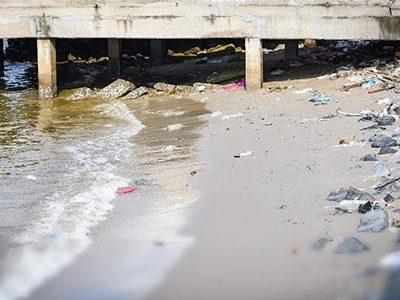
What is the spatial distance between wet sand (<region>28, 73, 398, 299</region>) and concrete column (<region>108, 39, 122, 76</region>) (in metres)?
8.02

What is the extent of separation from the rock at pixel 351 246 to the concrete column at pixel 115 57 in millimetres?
13706

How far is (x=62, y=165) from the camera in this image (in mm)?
8992

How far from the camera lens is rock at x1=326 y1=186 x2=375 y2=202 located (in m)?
5.83

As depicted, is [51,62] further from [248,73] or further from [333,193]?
[333,193]

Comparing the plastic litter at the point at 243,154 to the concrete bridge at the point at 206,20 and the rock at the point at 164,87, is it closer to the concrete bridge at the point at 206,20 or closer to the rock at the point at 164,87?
the concrete bridge at the point at 206,20

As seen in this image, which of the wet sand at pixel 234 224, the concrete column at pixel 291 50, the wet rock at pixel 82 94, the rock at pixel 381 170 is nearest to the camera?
the wet sand at pixel 234 224

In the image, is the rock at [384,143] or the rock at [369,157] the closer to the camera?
Result: the rock at [369,157]

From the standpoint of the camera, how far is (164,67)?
61.0ft

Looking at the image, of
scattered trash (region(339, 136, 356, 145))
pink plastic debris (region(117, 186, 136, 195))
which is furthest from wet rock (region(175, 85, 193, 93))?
pink plastic debris (region(117, 186, 136, 195))

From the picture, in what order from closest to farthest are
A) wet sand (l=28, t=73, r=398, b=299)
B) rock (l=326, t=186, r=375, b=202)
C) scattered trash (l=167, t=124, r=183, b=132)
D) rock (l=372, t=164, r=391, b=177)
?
1. wet sand (l=28, t=73, r=398, b=299)
2. rock (l=326, t=186, r=375, b=202)
3. rock (l=372, t=164, r=391, b=177)
4. scattered trash (l=167, t=124, r=183, b=132)

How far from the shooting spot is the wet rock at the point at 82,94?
15.2 meters

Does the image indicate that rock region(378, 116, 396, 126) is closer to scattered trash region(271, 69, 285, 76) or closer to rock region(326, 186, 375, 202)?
rock region(326, 186, 375, 202)

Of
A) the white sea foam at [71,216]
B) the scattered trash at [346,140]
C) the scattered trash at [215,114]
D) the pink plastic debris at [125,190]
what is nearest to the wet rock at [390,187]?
the scattered trash at [346,140]

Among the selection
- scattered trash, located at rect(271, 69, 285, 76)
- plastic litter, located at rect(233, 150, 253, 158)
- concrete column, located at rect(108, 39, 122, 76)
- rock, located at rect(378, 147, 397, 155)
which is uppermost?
concrete column, located at rect(108, 39, 122, 76)
